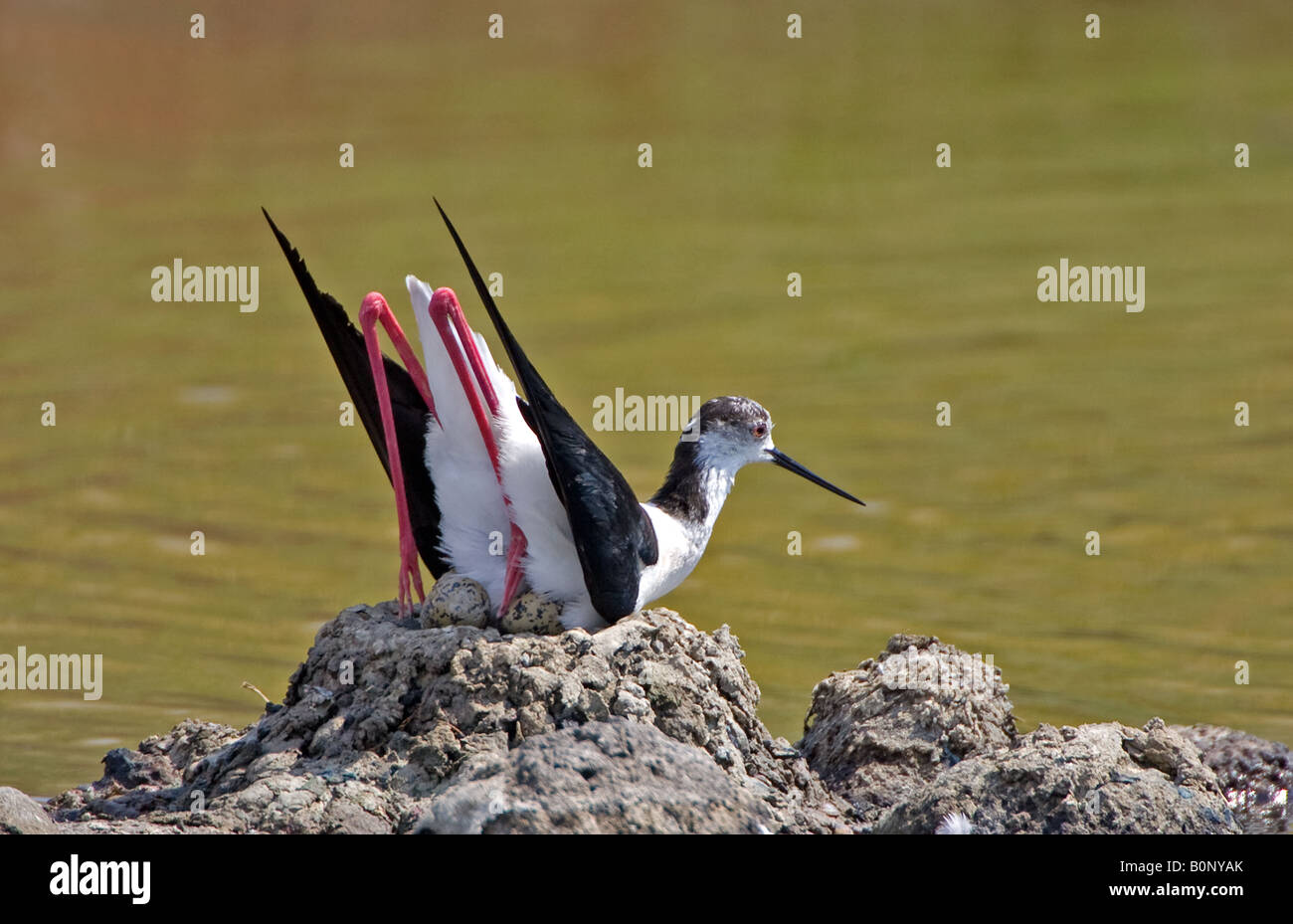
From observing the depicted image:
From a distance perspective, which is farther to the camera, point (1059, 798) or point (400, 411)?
point (400, 411)

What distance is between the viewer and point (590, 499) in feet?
20.7

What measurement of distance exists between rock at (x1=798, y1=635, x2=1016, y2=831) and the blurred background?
99cm

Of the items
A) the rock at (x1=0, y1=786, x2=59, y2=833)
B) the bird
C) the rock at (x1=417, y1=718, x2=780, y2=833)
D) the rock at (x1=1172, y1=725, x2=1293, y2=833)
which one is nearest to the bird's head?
the bird

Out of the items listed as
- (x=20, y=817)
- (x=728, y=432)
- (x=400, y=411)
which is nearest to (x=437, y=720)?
(x=400, y=411)

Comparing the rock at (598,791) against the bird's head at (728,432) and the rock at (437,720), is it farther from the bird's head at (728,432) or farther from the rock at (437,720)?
the bird's head at (728,432)

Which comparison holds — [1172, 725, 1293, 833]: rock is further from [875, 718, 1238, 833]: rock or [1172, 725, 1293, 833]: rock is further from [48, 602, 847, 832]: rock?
[48, 602, 847, 832]: rock

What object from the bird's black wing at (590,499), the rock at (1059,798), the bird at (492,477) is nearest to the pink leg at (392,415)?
the bird at (492,477)

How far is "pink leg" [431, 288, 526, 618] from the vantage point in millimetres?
6430

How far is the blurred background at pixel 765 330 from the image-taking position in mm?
9555

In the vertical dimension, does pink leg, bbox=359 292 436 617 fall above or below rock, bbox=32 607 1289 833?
above

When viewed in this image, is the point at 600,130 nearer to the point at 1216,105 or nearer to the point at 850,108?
the point at 850,108

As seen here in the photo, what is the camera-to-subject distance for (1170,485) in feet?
37.4

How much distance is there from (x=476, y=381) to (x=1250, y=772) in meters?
3.58

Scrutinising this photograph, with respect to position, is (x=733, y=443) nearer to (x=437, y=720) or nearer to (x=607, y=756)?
(x=437, y=720)
